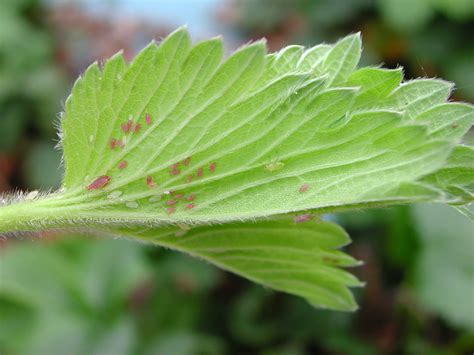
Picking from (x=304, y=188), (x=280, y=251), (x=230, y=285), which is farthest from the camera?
(x=230, y=285)

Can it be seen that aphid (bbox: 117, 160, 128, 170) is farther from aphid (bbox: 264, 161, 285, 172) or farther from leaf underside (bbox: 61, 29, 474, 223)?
aphid (bbox: 264, 161, 285, 172)

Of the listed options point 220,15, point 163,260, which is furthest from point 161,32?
point 163,260

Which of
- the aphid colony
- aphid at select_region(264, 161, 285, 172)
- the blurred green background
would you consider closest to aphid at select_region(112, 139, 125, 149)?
the aphid colony

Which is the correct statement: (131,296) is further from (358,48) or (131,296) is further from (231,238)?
(358,48)

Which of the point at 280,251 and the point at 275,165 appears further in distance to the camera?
the point at 280,251

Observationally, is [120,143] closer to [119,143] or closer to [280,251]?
[119,143]

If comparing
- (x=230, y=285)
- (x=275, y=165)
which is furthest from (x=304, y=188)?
(x=230, y=285)

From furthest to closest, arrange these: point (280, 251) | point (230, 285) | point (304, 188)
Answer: point (230, 285), point (280, 251), point (304, 188)

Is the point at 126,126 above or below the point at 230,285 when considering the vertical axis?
below
